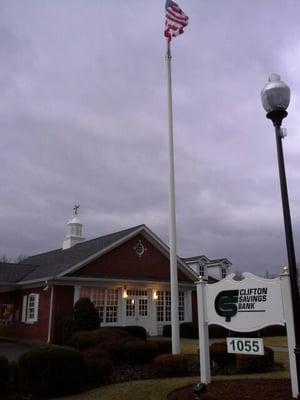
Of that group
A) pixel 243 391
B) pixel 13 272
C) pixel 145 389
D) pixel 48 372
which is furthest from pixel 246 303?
pixel 13 272

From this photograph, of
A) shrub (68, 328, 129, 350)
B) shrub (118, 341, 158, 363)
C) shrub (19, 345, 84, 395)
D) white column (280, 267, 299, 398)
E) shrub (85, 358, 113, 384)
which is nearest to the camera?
white column (280, 267, 299, 398)

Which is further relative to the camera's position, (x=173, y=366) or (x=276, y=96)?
(x=173, y=366)

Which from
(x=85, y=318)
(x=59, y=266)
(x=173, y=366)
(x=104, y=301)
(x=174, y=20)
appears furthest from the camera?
(x=59, y=266)

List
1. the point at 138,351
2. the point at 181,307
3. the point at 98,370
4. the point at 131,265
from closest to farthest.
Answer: the point at 98,370 → the point at 138,351 → the point at 131,265 → the point at 181,307

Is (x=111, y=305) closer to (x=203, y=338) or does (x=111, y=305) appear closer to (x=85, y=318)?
(x=85, y=318)

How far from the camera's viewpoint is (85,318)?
20.3m

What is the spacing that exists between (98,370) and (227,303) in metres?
4.28

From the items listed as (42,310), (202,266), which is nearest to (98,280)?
(42,310)

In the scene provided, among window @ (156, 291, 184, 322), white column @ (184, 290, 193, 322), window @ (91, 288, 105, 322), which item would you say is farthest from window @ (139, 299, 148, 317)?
white column @ (184, 290, 193, 322)

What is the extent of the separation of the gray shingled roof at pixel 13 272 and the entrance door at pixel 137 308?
699 cm

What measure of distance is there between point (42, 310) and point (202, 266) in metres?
13.6

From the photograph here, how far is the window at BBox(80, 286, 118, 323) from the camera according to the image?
24078 mm

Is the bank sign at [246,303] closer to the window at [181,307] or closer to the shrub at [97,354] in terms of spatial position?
the shrub at [97,354]

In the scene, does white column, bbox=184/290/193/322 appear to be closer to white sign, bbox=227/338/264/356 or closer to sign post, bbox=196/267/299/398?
sign post, bbox=196/267/299/398
